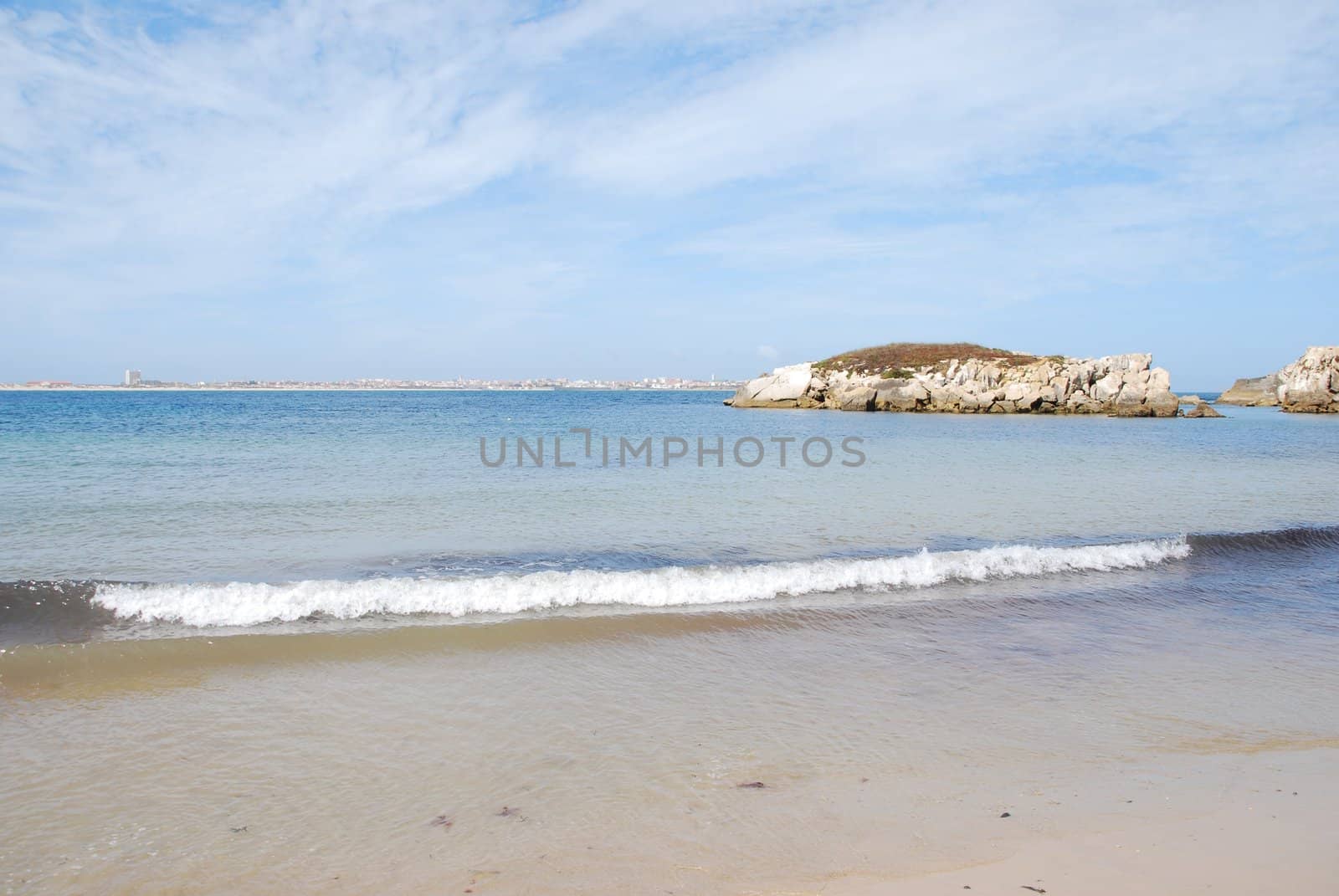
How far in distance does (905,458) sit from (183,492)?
2098 cm

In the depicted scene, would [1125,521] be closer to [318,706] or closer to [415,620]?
[415,620]

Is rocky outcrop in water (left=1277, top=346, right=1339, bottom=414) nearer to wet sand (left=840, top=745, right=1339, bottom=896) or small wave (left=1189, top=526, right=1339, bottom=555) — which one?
small wave (left=1189, top=526, right=1339, bottom=555)

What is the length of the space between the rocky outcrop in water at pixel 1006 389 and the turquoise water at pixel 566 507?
93.7 feet

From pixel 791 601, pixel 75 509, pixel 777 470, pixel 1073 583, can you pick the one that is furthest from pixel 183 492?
pixel 1073 583

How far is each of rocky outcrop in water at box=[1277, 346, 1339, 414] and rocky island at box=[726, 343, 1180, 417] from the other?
14.9 metres

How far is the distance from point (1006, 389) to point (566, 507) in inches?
2135

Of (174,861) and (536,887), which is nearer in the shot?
(536,887)

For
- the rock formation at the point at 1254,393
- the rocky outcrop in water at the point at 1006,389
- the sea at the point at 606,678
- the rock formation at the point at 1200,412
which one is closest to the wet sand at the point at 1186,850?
the sea at the point at 606,678

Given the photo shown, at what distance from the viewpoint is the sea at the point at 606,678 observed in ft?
14.1

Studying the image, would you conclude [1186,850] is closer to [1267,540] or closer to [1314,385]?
[1267,540]

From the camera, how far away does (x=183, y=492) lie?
1570 centimetres

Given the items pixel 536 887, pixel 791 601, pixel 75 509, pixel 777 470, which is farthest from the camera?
pixel 777 470

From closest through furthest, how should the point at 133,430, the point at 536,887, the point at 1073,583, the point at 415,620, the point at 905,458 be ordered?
1. the point at 536,887
2. the point at 415,620
3. the point at 1073,583
4. the point at 905,458
5. the point at 133,430

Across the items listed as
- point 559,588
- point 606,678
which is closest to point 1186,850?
point 606,678
